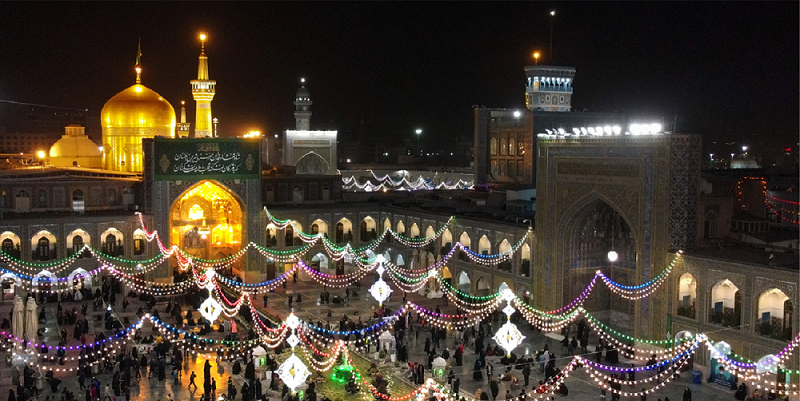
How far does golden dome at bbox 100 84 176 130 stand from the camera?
43719 millimetres

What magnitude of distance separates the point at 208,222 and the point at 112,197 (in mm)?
4616

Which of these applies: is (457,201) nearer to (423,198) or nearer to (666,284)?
(423,198)

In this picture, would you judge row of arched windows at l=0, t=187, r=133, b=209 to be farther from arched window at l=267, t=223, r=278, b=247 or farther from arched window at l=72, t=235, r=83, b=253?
arched window at l=267, t=223, r=278, b=247

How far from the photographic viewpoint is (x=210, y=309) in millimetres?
28250

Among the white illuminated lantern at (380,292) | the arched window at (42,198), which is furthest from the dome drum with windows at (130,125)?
the white illuminated lantern at (380,292)

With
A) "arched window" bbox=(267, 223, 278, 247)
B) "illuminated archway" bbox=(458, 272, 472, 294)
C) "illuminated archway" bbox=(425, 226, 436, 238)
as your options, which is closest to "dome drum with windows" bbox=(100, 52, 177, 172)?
"arched window" bbox=(267, 223, 278, 247)

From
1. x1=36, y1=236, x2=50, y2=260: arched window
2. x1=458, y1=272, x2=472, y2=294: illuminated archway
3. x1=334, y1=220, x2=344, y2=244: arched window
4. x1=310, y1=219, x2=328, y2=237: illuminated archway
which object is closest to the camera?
x1=458, y1=272, x2=472, y2=294: illuminated archway

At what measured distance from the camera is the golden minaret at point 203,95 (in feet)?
136

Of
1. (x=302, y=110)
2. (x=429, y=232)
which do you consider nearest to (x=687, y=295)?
(x=429, y=232)

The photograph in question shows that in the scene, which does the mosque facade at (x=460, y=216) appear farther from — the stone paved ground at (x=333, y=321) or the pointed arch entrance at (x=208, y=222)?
the stone paved ground at (x=333, y=321)

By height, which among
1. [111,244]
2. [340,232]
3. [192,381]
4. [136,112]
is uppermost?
[136,112]

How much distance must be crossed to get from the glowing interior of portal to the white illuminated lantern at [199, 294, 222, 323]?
11.6 meters

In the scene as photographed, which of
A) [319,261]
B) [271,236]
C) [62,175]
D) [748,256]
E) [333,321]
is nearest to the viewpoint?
[748,256]

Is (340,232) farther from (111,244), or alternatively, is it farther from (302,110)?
(302,110)
